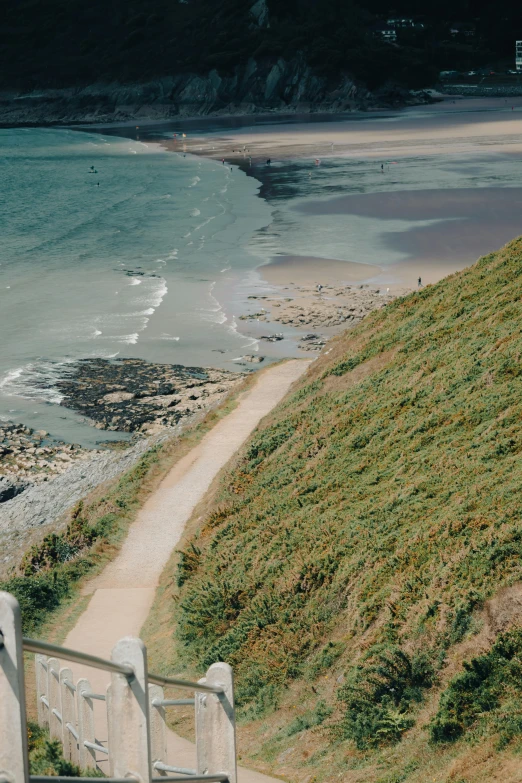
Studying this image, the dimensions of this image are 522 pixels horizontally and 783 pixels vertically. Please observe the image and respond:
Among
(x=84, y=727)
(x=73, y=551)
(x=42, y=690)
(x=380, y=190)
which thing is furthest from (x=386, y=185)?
(x=84, y=727)

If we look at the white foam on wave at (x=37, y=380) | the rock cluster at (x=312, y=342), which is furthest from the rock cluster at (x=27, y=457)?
the rock cluster at (x=312, y=342)

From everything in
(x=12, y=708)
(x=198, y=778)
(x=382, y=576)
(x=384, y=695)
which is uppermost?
(x=12, y=708)

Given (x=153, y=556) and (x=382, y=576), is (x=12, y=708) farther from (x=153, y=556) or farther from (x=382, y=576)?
(x=153, y=556)

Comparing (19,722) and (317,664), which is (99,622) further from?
(19,722)

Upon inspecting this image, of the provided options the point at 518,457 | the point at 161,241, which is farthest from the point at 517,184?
the point at 518,457

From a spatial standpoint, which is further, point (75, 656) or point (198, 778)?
point (198, 778)

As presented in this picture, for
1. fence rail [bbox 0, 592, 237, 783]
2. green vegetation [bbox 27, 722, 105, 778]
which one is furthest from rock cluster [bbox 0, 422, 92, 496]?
fence rail [bbox 0, 592, 237, 783]

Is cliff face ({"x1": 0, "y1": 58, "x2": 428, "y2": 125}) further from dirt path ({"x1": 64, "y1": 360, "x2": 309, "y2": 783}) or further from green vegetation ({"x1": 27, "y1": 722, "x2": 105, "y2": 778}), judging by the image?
green vegetation ({"x1": 27, "y1": 722, "x2": 105, "y2": 778})
